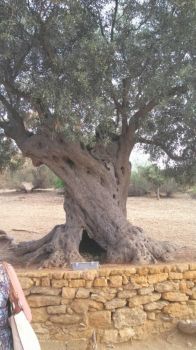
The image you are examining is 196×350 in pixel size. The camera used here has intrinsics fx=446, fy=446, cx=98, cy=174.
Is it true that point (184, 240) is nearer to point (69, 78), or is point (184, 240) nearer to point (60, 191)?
point (69, 78)

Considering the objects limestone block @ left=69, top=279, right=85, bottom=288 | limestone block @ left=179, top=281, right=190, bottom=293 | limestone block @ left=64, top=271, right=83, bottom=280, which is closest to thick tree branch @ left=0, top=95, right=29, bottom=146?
limestone block @ left=64, top=271, right=83, bottom=280

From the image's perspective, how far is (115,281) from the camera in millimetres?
6992

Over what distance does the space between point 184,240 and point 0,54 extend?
21.5ft

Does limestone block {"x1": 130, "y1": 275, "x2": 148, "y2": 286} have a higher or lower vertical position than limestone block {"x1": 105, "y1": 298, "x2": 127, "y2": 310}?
higher

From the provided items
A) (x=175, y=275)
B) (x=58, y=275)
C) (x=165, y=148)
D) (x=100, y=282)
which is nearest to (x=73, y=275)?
(x=58, y=275)

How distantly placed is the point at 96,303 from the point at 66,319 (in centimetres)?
52

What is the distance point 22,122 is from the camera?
8828mm

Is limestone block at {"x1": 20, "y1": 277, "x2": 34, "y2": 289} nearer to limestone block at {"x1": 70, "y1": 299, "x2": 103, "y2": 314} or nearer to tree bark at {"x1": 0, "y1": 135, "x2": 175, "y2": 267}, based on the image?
limestone block at {"x1": 70, "y1": 299, "x2": 103, "y2": 314}

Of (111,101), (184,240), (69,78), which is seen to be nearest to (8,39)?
(69,78)

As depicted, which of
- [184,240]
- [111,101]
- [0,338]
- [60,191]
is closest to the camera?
[0,338]

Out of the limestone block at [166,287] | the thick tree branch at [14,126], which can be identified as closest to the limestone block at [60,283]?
the limestone block at [166,287]

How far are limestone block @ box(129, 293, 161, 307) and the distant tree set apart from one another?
0.89 m

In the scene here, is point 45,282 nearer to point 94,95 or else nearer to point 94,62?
point 94,95

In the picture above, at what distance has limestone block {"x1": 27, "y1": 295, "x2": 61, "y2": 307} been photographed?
685cm
